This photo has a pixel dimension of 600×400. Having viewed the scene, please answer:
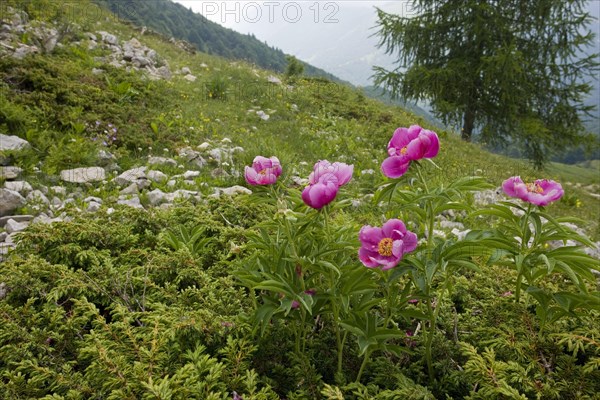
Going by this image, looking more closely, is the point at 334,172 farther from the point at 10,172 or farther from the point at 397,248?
the point at 10,172

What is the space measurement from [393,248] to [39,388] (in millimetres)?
1739

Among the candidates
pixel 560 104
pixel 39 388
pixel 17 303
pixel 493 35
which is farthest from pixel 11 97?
pixel 560 104

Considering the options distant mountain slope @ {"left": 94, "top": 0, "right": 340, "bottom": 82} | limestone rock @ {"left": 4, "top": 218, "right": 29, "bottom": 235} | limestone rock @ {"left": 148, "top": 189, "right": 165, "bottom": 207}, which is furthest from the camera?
distant mountain slope @ {"left": 94, "top": 0, "right": 340, "bottom": 82}

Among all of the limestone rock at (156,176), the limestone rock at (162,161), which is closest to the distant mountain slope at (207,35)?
the limestone rock at (162,161)

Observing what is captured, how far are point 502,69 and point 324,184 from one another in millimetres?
12890

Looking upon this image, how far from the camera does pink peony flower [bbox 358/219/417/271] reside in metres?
1.56

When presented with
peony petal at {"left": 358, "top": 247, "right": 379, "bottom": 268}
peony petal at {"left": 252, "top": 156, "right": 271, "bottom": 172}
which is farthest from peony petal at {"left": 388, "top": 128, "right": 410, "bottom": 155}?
peony petal at {"left": 252, "top": 156, "right": 271, "bottom": 172}

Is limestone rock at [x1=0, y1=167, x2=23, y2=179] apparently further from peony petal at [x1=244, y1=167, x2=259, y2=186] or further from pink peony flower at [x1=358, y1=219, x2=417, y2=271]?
pink peony flower at [x1=358, y1=219, x2=417, y2=271]

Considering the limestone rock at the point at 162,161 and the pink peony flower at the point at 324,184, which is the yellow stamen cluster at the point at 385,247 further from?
the limestone rock at the point at 162,161

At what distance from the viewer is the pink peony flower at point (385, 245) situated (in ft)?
5.13

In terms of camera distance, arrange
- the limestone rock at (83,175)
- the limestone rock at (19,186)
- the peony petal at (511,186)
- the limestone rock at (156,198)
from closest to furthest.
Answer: the peony petal at (511,186)
the limestone rock at (19,186)
the limestone rock at (156,198)
the limestone rock at (83,175)

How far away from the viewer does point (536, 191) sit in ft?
5.67

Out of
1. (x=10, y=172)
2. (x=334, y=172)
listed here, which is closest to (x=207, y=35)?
(x=10, y=172)

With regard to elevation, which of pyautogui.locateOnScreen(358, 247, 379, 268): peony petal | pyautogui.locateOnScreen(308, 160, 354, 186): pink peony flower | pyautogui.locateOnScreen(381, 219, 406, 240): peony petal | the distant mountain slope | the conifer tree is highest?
the distant mountain slope
